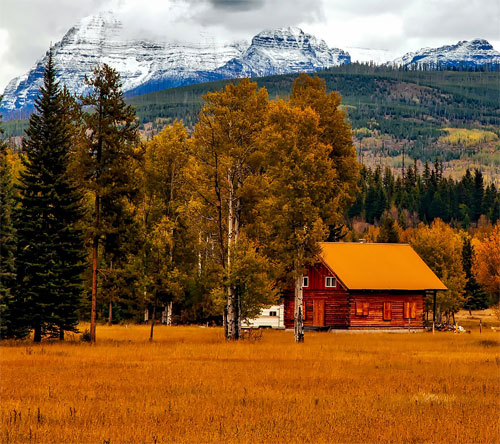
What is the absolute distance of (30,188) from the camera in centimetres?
3844

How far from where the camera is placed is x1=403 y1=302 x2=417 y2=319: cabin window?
59.5 metres

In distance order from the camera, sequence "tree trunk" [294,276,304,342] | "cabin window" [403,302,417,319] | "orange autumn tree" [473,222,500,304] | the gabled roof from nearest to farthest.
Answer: "tree trunk" [294,276,304,342] → the gabled roof → "cabin window" [403,302,417,319] → "orange autumn tree" [473,222,500,304]

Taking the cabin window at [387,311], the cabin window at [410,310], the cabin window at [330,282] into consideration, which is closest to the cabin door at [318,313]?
the cabin window at [330,282]

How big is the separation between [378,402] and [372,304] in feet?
123

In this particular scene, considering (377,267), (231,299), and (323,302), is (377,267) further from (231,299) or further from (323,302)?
(231,299)

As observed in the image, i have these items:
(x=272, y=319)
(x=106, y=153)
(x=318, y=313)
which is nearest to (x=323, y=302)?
(x=318, y=313)

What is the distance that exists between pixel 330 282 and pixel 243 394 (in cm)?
3710

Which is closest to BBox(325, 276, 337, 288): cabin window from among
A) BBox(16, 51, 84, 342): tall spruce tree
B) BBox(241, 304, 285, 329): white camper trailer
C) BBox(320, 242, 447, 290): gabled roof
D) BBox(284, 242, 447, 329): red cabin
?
BBox(284, 242, 447, 329): red cabin

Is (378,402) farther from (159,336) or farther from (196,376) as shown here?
(159,336)

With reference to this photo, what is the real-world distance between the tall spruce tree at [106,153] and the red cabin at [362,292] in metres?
21.8

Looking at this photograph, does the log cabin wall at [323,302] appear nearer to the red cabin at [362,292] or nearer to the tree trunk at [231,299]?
the red cabin at [362,292]

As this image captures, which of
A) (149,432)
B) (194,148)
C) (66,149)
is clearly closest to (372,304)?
(194,148)

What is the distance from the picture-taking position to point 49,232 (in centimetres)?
3891

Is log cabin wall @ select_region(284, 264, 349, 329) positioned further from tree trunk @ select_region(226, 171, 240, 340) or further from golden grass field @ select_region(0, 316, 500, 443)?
golden grass field @ select_region(0, 316, 500, 443)
